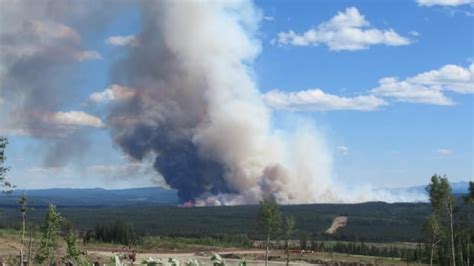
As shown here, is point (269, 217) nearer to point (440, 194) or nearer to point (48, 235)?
point (440, 194)

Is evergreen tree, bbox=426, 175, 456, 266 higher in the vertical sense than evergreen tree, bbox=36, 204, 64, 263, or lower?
higher

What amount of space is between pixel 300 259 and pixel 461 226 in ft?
78.0

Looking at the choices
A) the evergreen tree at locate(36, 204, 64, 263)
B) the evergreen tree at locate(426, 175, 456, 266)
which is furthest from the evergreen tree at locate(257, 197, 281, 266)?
the evergreen tree at locate(36, 204, 64, 263)

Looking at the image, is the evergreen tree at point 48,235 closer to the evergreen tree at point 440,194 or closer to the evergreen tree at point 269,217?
the evergreen tree at point 269,217

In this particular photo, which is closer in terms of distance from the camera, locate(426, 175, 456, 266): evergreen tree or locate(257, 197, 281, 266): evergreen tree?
locate(426, 175, 456, 266): evergreen tree

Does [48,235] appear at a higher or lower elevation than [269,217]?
lower

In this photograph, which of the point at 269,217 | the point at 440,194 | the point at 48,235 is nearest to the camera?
the point at 48,235

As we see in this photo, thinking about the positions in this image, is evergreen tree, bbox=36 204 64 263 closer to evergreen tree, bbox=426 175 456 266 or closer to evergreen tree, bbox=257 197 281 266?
evergreen tree, bbox=257 197 281 266

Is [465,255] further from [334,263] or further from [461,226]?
[334,263]

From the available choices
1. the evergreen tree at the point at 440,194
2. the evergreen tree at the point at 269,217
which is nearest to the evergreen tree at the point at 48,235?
the evergreen tree at the point at 269,217

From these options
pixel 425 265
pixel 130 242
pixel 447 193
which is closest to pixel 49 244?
pixel 447 193

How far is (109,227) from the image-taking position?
141750 millimetres

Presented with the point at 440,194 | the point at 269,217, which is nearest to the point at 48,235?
the point at 269,217

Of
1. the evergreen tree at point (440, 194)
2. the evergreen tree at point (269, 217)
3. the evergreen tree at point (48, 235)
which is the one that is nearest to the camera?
the evergreen tree at point (48, 235)
